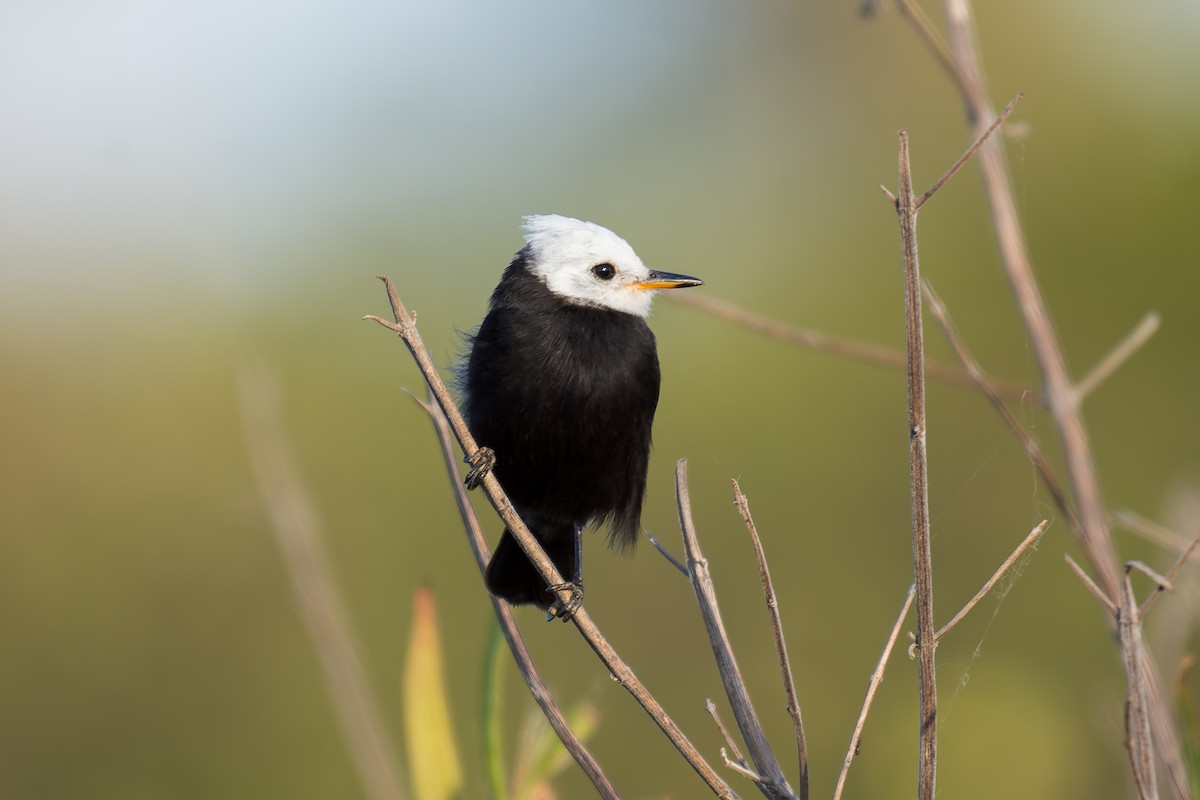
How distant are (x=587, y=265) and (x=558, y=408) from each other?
673mm

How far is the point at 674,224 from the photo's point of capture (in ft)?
31.9

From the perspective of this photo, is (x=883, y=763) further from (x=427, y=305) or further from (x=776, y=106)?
(x=776, y=106)

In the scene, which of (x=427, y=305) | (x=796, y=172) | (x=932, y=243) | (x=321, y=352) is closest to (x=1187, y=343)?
(x=932, y=243)

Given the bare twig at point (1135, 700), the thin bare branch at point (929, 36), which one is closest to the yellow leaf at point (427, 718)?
the bare twig at point (1135, 700)

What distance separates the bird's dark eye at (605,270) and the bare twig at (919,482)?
2579 millimetres

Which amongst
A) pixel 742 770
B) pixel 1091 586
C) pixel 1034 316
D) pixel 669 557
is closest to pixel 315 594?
pixel 669 557

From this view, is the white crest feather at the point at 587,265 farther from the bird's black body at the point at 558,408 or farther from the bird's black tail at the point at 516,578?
the bird's black tail at the point at 516,578

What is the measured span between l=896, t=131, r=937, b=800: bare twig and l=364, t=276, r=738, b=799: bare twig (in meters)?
0.30

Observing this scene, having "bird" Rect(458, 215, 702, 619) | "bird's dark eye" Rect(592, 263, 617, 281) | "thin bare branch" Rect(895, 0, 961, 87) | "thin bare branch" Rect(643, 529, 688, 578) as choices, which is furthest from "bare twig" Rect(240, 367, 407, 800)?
"bird's dark eye" Rect(592, 263, 617, 281)

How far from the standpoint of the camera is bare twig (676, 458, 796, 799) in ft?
5.74

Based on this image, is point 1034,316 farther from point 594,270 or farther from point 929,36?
point 594,270

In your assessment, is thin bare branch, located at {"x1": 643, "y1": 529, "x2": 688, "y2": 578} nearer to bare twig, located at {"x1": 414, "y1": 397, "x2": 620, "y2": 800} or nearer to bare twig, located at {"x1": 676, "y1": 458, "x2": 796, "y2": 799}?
bare twig, located at {"x1": 676, "y1": 458, "x2": 796, "y2": 799}

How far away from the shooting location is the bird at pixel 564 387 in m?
3.75

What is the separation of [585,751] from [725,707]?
264 inches
